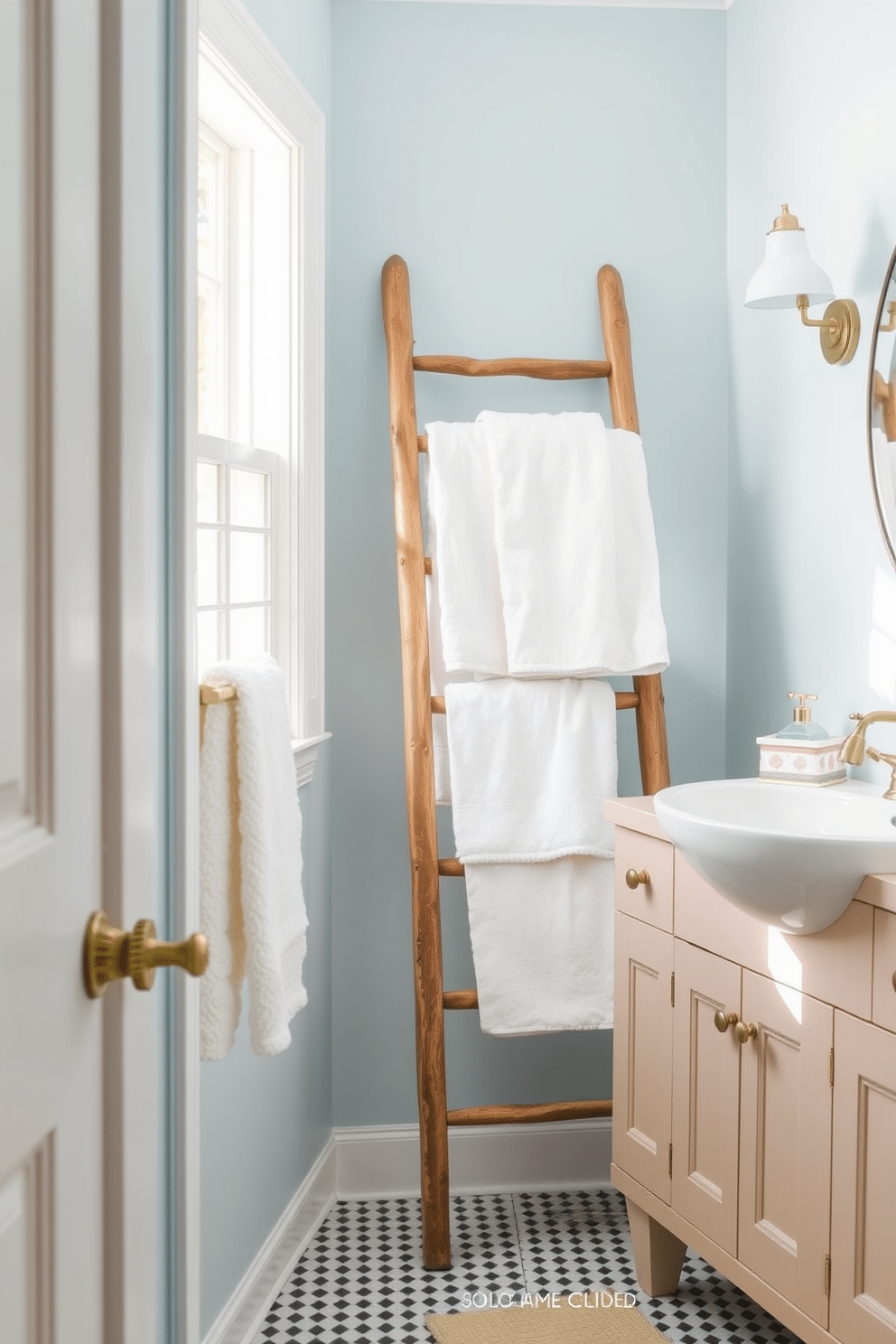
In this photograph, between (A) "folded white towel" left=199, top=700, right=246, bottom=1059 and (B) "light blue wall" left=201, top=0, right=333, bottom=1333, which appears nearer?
(A) "folded white towel" left=199, top=700, right=246, bottom=1059

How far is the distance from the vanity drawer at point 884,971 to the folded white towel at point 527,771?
819mm

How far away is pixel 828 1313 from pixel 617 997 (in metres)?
0.63

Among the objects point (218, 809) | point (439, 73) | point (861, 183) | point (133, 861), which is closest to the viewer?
point (133, 861)

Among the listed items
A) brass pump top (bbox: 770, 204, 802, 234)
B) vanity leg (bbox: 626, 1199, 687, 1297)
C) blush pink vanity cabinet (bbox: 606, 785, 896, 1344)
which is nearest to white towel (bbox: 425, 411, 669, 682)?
blush pink vanity cabinet (bbox: 606, 785, 896, 1344)

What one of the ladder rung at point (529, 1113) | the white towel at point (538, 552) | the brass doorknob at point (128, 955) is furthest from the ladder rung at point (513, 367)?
the brass doorknob at point (128, 955)

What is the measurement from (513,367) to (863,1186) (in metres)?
1.61

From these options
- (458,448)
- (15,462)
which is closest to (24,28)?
(15,462)

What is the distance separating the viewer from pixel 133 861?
813 mm

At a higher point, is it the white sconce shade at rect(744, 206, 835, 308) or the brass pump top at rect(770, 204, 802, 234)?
the brass pump top at rect(770, 204, 802, 234)

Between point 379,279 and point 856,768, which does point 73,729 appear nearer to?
point 856,768

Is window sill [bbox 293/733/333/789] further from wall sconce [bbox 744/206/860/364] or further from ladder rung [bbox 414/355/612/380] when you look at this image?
wall sconce [bbox 744/206/860/364]

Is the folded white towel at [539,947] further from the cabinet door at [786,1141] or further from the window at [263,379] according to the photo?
the cabinet door at [786,1141]

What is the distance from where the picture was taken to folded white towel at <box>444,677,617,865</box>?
90.7 inches

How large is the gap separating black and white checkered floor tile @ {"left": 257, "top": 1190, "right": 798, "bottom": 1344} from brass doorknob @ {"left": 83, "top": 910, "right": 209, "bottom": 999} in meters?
1.50
